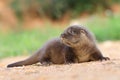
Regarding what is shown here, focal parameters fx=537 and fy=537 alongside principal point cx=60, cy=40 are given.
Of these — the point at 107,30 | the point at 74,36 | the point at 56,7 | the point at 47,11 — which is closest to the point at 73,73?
the point at 74,36

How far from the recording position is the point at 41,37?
58.4ft

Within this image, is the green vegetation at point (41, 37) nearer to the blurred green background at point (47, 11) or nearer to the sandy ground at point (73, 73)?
the blurred green background at point (47, 11)

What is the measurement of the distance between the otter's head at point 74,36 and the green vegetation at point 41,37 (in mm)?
5396

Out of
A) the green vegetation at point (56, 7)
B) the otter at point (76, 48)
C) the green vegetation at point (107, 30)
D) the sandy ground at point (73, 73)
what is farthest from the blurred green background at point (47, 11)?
the sandy ground at point (73, 73)

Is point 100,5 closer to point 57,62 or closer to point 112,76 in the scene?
point 57,62

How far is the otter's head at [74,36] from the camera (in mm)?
8391

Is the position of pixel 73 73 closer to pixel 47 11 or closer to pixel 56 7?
pixel 56 7

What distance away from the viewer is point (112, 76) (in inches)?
243

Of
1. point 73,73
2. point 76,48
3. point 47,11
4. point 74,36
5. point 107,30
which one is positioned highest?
point 47,11

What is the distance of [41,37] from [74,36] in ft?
30.2

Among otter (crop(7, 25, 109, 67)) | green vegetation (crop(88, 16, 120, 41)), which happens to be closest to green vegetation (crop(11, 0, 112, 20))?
green vegetation (crop(88, 16, 120, 41))

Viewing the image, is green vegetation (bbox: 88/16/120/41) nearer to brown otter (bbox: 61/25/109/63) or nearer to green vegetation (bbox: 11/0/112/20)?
green vegetation (bbox: 11/0/112/20)

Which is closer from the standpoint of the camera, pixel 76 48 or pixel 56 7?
pixel 76 48

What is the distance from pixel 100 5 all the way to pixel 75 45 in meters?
18.4
